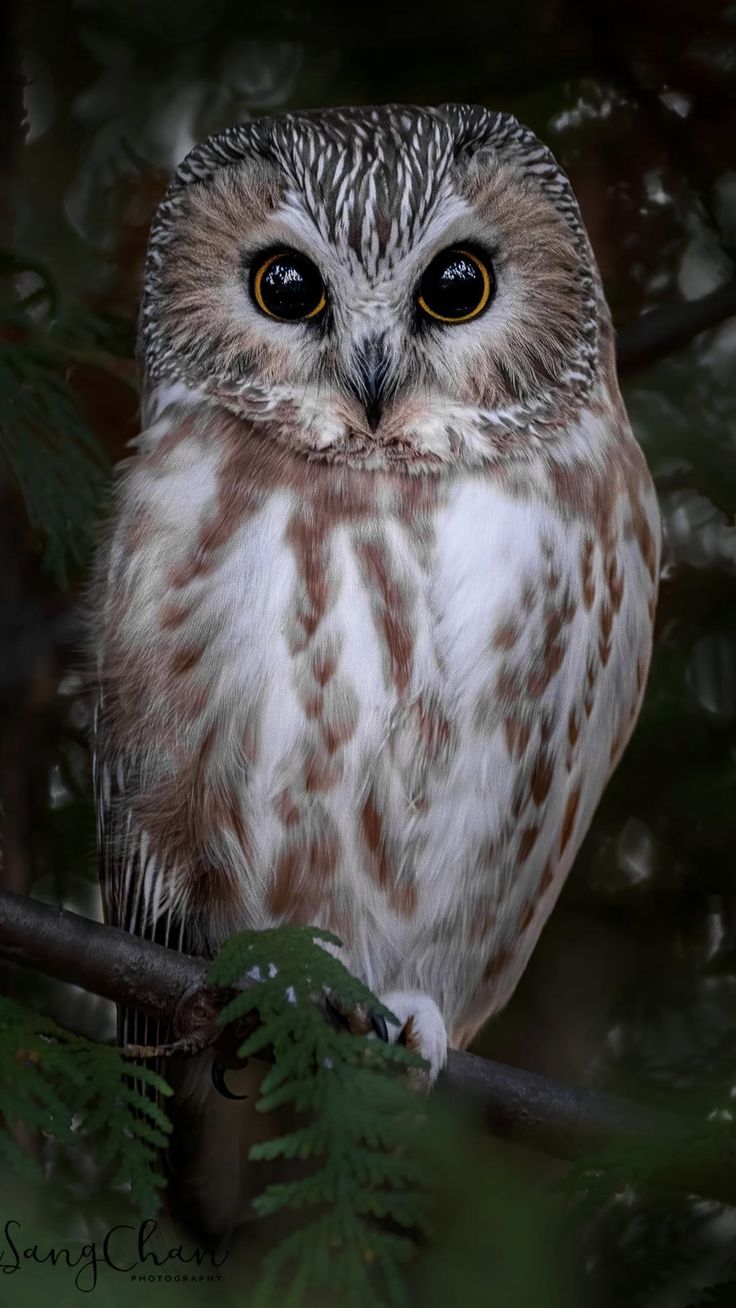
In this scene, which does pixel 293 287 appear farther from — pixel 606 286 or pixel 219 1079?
pixel 219 1079

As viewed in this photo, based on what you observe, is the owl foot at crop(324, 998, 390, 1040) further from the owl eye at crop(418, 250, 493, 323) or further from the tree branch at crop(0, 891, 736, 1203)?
the owl eye at crop(418, 250, 493, 323)

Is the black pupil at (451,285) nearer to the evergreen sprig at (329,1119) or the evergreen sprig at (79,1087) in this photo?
the evergreen sprig at (329,1119)

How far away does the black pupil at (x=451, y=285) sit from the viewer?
2.18 m

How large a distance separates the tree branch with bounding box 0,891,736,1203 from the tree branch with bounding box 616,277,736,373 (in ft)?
4.77

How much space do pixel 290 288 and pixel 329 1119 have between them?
1211 millimetres

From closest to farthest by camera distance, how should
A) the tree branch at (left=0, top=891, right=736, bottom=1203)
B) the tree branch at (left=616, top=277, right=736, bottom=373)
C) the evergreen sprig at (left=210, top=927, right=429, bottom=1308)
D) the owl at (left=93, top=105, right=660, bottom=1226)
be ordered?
the evergreen sprig at (left=210, top=927, right=429, bottom=1308) < the tree branch at (left=0, top=891, right=736, bottom=1203) < the owl at (left=93, top=105, right=660, bottom=1226) < the tree branch at (left=616, top=277, right=736, bottom=373)

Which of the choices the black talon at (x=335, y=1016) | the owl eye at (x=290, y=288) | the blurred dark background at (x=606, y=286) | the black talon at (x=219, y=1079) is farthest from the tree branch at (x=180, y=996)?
the owl eye at (x=290, y=288)

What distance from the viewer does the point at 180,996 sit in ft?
5.81

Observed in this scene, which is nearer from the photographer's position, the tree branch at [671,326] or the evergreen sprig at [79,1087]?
the evergreen sprig at [79,1087]

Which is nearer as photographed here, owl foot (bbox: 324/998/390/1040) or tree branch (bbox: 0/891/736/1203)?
tree branch (bbox: 0/891/736/1203)

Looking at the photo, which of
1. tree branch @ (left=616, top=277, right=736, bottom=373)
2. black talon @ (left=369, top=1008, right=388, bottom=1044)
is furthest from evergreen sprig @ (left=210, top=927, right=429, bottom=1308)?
tree branch @ (left=616, top=277, right=736, bottom=373)

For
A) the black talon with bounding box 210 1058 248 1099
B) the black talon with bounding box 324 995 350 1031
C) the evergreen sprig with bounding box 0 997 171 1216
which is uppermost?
the evergreen sprig with bounding box 0 997 171 1216

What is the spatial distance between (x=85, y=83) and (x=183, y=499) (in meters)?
1.17

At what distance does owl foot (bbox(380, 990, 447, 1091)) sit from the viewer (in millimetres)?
2051
